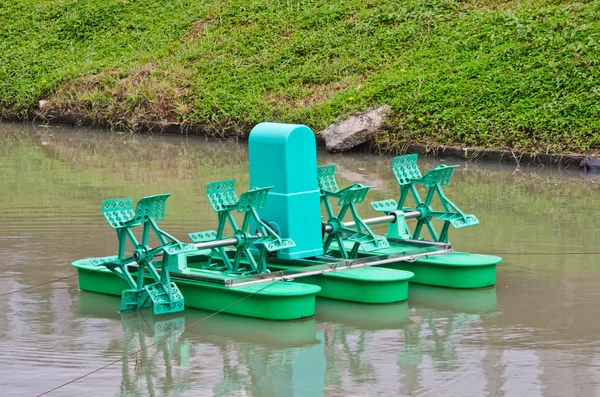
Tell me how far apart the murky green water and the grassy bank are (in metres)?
4.26

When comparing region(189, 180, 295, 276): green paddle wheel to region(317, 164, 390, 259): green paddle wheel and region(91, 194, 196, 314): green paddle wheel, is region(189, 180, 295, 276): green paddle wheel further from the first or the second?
region(317, 164, 390, 259): green paddle wheel

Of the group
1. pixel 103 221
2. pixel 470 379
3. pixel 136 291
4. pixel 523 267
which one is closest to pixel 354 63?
pixel 103 221

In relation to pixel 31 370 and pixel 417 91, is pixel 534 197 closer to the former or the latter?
pixel 417 91

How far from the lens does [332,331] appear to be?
841 cm

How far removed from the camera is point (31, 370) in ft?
24.3

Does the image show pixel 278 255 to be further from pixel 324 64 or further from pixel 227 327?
pixel 324 64

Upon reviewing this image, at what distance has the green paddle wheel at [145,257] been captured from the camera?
861cm

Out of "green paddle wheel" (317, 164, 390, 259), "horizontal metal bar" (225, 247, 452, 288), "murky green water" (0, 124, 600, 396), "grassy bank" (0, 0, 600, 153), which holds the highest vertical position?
"grassy bank" (0, 0, 600, 153)

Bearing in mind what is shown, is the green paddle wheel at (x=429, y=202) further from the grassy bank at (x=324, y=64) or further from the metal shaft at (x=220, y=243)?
the grassy bank at (x=324, y=64)

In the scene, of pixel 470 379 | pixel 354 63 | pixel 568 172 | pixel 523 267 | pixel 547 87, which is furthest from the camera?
pixel 354 63

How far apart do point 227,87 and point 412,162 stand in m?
10.9

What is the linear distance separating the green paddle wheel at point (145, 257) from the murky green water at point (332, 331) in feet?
0.45

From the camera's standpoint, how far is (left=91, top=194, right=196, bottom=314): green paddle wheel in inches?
339

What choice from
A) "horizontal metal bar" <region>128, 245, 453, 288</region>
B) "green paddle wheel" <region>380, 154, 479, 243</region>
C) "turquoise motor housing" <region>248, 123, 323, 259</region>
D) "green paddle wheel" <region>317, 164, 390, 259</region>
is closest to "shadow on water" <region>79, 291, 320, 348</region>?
"horizontal metal bar" <region>128, 245, 453, 288</region>
